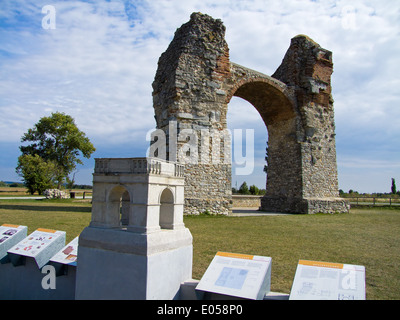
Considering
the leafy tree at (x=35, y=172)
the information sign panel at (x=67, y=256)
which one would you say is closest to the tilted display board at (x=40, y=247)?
the information sign panel at (x=67, y=256)

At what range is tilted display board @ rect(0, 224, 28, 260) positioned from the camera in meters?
4.26

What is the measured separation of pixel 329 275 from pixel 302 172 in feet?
42.7

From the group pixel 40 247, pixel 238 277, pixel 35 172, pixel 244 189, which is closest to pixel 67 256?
pixel 40 247

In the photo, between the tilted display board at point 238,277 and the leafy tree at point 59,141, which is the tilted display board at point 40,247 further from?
the leafy tree at point 59,141

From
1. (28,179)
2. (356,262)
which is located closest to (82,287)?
(356,262)

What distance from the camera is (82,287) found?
10.6 ft

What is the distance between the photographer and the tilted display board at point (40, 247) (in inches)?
149

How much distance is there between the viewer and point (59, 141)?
3144 centimetres

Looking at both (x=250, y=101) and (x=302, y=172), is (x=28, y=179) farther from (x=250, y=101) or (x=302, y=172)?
(x=302, y=172)

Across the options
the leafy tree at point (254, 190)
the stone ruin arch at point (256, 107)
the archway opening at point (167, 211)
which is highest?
the stone ruin arch at point (256, 107)

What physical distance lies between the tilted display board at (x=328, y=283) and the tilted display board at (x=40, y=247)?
10.1 ft

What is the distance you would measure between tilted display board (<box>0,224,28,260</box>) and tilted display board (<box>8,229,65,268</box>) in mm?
278

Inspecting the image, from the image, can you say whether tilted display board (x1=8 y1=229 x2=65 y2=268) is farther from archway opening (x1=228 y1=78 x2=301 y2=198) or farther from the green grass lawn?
archway opening (x1=228 y1=78 x2=301 y2=198)

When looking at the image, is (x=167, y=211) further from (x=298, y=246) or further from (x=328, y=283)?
(x=298, y=246)
